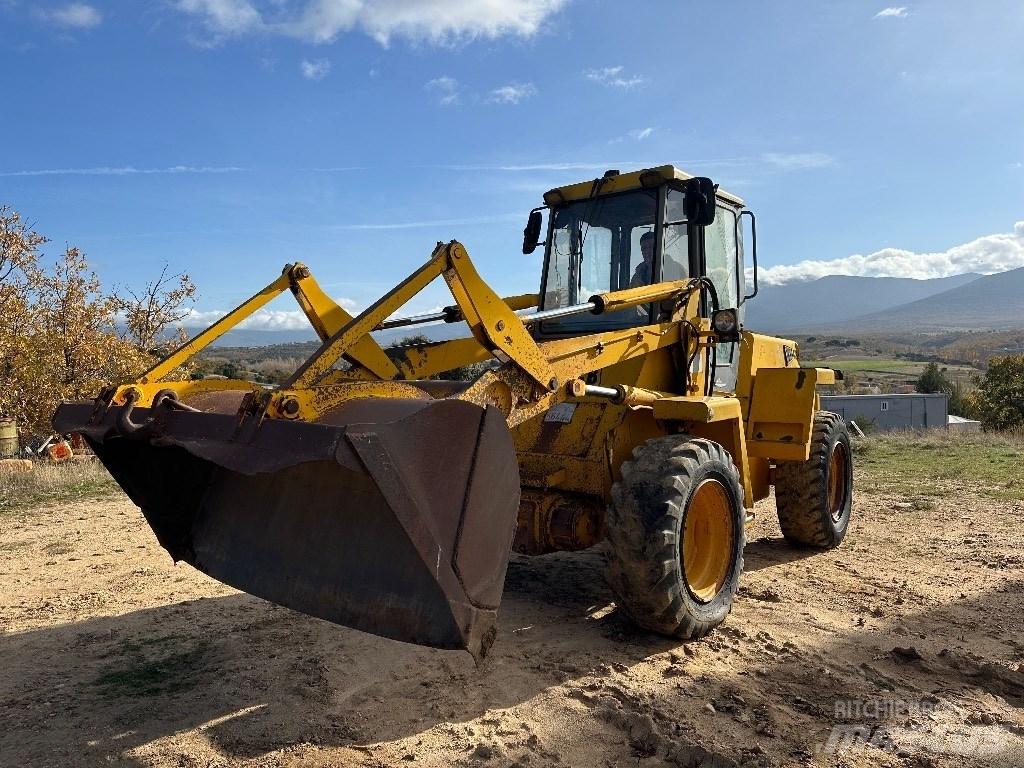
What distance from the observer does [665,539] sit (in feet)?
14.0

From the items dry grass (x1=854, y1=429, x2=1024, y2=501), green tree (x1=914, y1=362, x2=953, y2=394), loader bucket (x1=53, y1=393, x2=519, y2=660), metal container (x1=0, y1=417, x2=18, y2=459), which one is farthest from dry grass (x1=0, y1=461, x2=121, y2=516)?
Answer: green tree (x1=914, y1=362, x2=953, y2=394)

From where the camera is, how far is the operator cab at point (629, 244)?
229 inches

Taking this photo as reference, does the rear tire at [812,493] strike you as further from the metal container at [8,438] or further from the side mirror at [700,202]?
the metal container at [8,438]

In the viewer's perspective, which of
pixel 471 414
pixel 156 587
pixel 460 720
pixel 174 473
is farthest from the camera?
pixel 156 587

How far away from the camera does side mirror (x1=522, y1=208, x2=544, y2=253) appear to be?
6496 mm

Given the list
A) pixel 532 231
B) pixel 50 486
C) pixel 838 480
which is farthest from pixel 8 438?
pixel 838 480

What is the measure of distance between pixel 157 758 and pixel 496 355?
230 centimetres

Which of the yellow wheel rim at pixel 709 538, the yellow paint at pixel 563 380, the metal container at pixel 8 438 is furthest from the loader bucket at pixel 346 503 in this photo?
the metal container at pixel 8 438

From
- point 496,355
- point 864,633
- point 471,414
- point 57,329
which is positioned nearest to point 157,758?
point 471,414

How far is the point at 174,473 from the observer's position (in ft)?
14.1

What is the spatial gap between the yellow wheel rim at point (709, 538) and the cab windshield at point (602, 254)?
4.63 ft

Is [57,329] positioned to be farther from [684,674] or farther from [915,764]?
[915,764]

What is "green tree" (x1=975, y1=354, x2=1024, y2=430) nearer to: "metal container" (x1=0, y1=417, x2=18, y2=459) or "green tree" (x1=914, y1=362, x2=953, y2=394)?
"green tree" (x1=914, y1=362, x2=953, y2=394)

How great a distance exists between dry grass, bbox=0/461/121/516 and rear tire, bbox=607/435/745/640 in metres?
7.69
